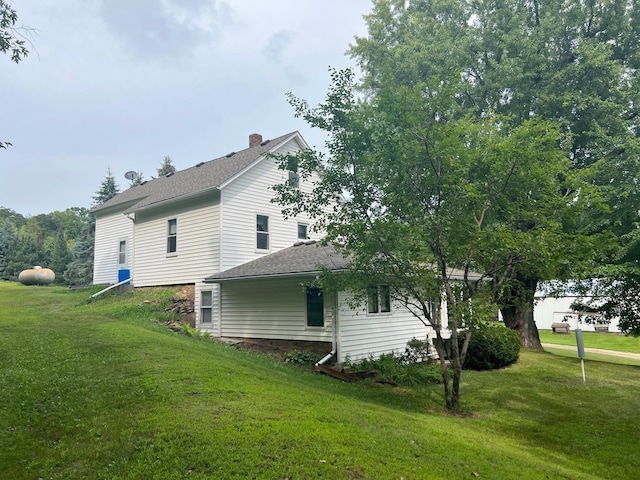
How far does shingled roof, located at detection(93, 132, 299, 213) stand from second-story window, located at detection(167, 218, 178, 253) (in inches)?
40.0

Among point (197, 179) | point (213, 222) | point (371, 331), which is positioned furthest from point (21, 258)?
point (371, 331)

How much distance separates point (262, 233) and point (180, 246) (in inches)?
139

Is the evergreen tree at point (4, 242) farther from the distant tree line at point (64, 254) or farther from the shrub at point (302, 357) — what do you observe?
the shrub at point (302, 357)

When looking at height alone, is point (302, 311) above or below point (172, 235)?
below

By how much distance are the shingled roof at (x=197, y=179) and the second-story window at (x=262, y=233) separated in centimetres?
225

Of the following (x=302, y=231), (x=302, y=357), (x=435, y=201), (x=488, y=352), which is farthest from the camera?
(x=302, y=231)

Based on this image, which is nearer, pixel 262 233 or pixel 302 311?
pixel 302 311

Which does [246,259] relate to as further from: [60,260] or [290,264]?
[60,260]

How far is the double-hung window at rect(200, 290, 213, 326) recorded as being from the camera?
55.1 feet

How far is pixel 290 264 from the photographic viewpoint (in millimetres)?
13867

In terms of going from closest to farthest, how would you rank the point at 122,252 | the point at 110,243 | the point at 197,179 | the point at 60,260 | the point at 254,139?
1. the point at 197,179
2. the point at 254,139
3. the point at 122,252
4. the point at 110,243
5. the point at 60,260

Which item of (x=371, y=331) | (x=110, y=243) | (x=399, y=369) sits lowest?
(x=399, y=369)

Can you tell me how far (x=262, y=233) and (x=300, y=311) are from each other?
17.9ft

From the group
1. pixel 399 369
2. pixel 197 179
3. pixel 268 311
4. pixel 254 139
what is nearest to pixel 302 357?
pixel 268 311
